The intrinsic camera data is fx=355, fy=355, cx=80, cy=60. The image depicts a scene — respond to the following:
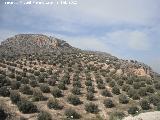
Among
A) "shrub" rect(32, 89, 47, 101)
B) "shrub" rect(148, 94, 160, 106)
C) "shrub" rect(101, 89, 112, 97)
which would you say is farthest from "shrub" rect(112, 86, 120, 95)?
"shrub" rect(32, 89, 47, 101)

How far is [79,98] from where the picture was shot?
146 ft

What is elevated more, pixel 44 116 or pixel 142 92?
pixel 142 92

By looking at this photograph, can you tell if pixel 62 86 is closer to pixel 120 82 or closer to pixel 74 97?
pixel 74 97

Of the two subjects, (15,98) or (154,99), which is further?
(154,99)

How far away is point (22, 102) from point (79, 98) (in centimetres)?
873

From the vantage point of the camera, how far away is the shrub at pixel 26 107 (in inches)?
1473

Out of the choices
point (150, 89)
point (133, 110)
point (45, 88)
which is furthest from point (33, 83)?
point (150, 89)

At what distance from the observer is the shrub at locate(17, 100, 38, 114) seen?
37406 millimetres

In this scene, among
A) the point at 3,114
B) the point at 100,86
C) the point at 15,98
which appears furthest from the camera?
the point at 100,86

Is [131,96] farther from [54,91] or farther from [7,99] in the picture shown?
[7,99]

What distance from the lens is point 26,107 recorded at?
1475 inches

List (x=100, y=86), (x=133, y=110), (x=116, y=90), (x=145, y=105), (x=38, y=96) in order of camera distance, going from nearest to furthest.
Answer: (x=133, y=110) → (x=145, y=105) → (x=38, y=96) → (x=116, y=90) → (x=100, y=86)

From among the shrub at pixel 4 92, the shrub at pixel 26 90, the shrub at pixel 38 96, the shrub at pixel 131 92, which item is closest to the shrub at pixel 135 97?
the shrub at pixel 131 92

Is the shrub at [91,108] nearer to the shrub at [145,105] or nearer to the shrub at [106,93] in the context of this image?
the shrub at [145,105]
